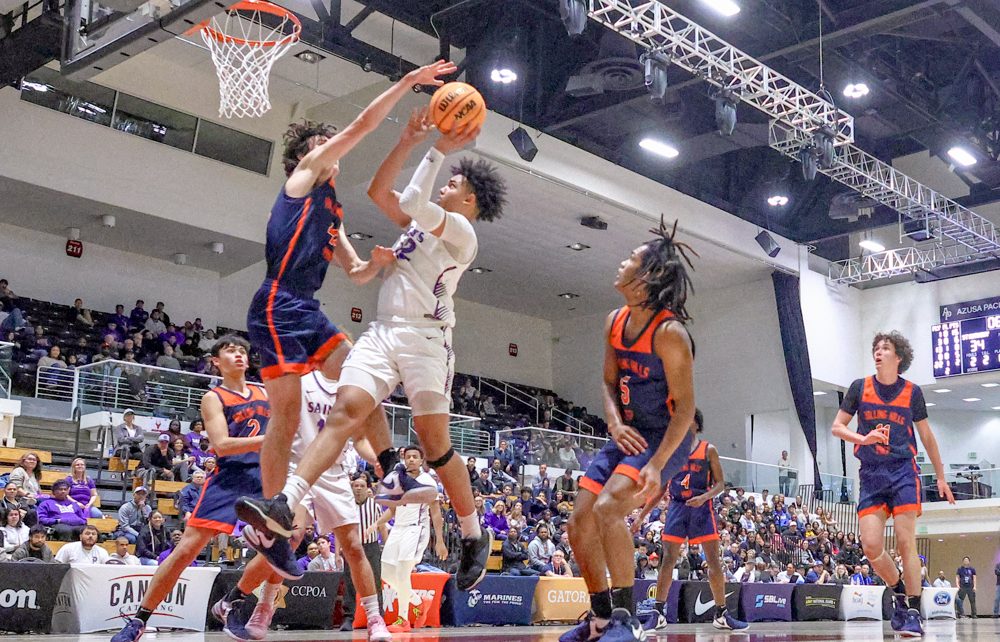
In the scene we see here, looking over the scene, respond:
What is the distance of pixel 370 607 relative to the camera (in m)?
5.41

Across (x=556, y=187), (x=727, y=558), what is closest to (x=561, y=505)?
(x=727, y=558)

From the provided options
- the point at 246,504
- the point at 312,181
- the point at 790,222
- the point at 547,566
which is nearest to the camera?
the point at 246,504

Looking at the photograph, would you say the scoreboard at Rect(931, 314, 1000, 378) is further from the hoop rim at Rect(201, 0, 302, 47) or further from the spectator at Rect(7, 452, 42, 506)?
the spectator at Rect(7, 452, 42, 506)

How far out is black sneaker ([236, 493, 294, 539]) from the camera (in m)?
4.06

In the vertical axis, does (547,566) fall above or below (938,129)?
below

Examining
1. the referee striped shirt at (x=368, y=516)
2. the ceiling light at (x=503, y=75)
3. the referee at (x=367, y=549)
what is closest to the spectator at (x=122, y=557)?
the referee at (x=367, y=549)

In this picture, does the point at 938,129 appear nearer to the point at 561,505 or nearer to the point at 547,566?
the point at 561,505

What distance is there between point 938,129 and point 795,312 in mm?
7092

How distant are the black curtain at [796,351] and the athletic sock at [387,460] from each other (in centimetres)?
2287

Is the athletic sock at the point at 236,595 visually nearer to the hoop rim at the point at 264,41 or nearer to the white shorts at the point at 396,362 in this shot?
the white shorts at the point at 396,362

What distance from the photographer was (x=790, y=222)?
26.1 meters

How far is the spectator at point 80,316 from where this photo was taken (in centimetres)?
2033

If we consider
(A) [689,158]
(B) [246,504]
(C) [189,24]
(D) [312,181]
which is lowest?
(B) [246,504]

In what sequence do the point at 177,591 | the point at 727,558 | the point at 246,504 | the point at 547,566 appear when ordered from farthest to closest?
the point at 727,558 → the point at 547,566 → the point at 177,591 → the point at 246,504
